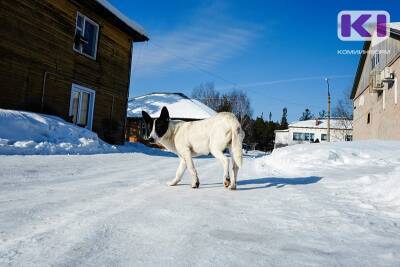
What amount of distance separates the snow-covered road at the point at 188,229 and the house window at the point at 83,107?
37.4 ft

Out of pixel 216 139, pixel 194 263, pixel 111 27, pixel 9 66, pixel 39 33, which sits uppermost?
pixel 111 27

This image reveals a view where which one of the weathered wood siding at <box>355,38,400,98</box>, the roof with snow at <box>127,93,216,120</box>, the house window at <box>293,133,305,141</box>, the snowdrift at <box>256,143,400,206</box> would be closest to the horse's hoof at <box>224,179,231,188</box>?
the snowdrift at <box>256,143,400,206</box>

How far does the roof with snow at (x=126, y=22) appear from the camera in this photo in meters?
15.3

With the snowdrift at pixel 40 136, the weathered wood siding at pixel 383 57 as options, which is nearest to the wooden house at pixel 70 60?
the snowdrift at pixel 40 136

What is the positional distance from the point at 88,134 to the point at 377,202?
10.5 m

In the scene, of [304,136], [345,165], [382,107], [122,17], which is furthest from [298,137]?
[345,165]

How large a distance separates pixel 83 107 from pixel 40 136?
5.55 metres

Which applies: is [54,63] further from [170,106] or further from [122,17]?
[170,106]

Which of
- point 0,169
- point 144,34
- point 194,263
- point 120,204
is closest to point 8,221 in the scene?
point 120,204

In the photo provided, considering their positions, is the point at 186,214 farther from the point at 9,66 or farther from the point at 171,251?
the point at 9,66

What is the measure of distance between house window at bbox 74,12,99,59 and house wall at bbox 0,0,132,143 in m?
0.24

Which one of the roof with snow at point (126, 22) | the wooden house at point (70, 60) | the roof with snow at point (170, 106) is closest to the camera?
the wooden house at point (70, 60)

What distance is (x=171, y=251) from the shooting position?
1.87m

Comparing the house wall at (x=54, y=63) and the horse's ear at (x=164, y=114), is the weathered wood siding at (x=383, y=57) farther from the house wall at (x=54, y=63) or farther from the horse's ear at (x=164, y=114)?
the horse's ear at (x=164, y=114)
